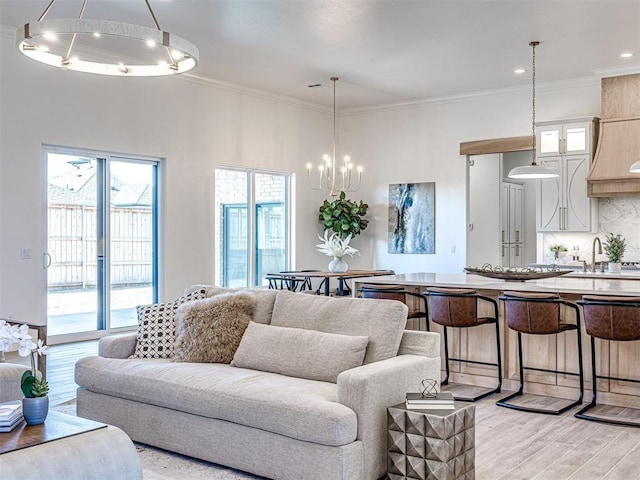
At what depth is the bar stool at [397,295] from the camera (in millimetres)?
5336

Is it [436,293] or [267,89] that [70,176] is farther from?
[436,293]

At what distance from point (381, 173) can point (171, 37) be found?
7.31 meters

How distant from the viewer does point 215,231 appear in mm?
8805

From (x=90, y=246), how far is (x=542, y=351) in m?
5.01

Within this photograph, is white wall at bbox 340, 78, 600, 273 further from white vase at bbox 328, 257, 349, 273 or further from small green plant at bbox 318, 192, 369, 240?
white vase at bbox 328, 257, 349, 273

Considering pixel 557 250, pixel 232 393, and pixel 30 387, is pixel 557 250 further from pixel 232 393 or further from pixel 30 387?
pixel 30 387

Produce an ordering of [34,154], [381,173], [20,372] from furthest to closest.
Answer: [381,173]
[34,154]
[20,372]

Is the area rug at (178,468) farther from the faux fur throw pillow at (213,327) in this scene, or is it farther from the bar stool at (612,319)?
the bar stool at (612,319)

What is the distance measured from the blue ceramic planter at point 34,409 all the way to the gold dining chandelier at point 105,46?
1677 mm

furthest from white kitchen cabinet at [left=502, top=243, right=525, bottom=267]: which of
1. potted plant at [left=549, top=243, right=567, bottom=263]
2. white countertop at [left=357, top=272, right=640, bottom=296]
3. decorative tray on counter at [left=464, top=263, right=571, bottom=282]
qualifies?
decorative tray on counter at [left=464, top=263, right=571, bottom=282]

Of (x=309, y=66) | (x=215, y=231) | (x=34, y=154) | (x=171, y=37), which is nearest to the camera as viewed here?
(x=171, y=37)

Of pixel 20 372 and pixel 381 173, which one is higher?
pixel 381 173

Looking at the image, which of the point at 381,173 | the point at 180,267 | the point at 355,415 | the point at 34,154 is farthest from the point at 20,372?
the point at 381,173

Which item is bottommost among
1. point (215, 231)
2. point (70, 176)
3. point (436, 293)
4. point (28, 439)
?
point (28, 439)
